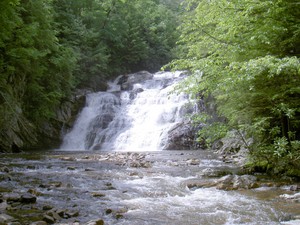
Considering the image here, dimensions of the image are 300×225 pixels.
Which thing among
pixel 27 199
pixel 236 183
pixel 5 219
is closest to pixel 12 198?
pixel 27 199

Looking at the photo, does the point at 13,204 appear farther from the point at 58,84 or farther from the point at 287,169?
the point at 58,84

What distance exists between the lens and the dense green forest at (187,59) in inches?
271

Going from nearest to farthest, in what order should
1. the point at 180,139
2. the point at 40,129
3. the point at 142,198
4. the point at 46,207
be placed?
the point at 46,207, the point at 142,198, the point at 180,139, the point at 40,129

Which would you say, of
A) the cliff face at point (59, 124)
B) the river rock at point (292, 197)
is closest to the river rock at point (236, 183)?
the river rock at point (292, 197)

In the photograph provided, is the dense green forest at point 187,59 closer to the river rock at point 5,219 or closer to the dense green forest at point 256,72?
the dense green forest at point 256,72

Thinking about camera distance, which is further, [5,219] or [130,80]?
[130,80]

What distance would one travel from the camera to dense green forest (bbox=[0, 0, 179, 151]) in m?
14.6

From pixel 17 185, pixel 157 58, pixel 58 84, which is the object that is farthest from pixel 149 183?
pixel 157 58

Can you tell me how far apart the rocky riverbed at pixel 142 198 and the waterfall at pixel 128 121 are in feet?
38.4

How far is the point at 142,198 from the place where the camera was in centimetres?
599

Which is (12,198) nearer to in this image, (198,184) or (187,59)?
(198,184)

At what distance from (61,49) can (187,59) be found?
15910mm

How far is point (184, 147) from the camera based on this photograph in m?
19.9

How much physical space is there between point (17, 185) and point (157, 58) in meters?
32.4
